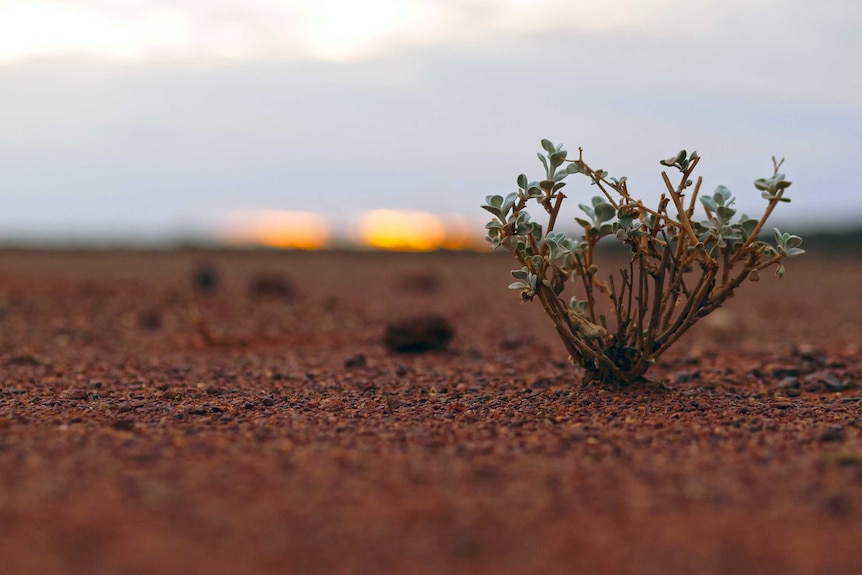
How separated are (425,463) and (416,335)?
4662mm

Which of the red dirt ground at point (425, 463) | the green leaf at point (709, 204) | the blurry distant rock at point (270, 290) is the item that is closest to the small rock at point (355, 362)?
the red dirt ground at point (425, 463)

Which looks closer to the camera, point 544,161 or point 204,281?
point 544,161

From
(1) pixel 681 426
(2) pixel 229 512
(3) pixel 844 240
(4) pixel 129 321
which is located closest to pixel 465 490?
(2) pixel 229 512

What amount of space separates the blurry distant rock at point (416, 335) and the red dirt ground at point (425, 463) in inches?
9.0

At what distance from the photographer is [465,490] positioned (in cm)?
335

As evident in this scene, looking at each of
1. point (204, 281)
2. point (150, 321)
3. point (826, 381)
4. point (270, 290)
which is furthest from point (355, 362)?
point (204, 281)

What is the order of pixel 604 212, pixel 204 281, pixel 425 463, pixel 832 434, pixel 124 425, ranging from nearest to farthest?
pixel 425 463
pixel 832 434
pixel 124 425
pixel 604 212
pixel 204 281

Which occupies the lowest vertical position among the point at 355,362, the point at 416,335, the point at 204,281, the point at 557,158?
the point at 355,362

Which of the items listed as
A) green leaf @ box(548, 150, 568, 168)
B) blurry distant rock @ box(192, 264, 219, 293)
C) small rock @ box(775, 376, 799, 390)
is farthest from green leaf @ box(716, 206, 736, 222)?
blurry distant rock @ box(192, 264, 219, 293)

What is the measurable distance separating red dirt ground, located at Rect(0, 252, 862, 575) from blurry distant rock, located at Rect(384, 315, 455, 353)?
23 cm

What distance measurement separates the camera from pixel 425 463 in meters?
3.74

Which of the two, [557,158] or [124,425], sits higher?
[557,158]

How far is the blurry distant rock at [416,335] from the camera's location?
8.40 m

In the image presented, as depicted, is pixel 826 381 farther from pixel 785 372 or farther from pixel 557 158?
pixel 557 158
